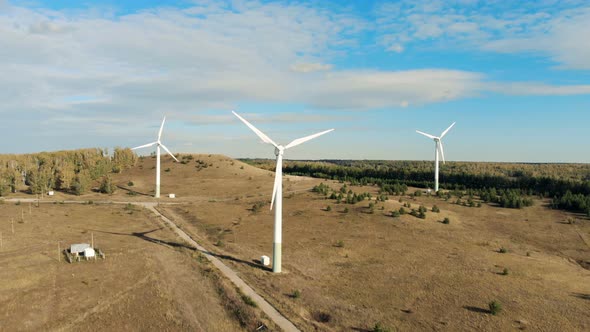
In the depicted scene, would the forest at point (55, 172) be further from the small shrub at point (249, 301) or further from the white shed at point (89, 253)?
the small shrub at point (249, 301)

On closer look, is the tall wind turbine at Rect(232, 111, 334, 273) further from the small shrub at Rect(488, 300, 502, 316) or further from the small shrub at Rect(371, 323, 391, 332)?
the small shrub at Rect(488, 300, 502, 316)

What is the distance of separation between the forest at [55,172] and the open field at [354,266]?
24.3m

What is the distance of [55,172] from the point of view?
111750 millimetres

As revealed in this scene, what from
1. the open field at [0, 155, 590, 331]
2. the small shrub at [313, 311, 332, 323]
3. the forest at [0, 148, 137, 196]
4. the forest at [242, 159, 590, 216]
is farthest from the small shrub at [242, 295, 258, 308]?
the forest at [0, 148, 137, 196]

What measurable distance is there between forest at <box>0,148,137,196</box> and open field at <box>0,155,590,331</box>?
2428 cm

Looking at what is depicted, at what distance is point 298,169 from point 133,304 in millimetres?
169775

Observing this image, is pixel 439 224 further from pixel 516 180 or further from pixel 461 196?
pixel 516 180

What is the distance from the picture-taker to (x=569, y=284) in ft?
115

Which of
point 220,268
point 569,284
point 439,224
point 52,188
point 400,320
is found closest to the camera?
point 400,320

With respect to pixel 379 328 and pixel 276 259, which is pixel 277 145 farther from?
pixel 379 328

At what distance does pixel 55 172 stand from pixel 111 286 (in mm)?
93626

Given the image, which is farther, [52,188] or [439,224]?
[52,188]

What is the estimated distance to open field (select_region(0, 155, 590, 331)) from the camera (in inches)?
1112

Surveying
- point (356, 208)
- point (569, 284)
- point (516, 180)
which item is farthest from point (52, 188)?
point (516, 180)
